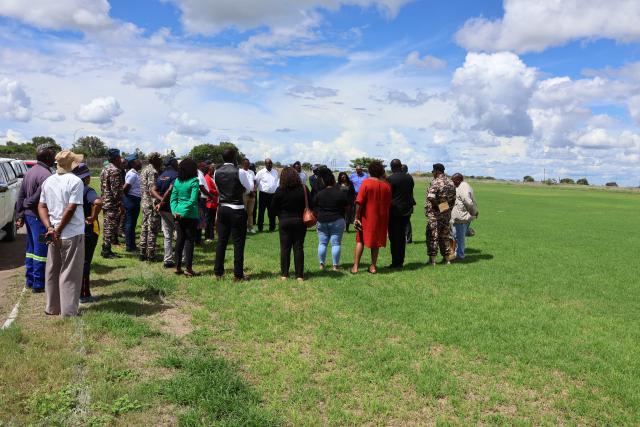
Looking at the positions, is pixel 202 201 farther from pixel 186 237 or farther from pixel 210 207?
pixel 186 237

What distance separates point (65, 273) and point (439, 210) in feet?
22.3

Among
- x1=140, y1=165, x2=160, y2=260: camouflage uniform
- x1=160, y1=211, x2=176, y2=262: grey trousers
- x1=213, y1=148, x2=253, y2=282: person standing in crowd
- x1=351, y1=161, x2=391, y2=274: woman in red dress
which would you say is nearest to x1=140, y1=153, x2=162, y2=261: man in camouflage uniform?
x1=140, y1=165, x2=160, y2=260: camouflage uniform

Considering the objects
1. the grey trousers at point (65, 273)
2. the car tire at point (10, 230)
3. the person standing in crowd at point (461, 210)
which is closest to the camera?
the grey trousers at point (65, 273)

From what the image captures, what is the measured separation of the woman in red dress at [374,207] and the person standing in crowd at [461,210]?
2270 millimetres

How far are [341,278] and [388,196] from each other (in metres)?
1.75

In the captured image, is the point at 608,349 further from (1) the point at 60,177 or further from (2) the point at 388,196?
(1) the point at 60,177

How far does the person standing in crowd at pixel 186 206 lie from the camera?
26.9 feet

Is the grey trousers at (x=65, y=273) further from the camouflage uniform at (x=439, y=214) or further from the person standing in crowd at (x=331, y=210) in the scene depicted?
the camouflage uniform at (x=439, y=214)

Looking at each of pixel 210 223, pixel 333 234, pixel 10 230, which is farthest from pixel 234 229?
pixel 10 230

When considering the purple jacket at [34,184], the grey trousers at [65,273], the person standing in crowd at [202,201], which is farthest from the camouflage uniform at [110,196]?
the grey trousers at [65,273]

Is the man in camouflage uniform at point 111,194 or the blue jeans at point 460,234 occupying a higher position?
the man in camouflage uniform at point 111,194

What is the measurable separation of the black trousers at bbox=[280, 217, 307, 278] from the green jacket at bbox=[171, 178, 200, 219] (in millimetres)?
1518

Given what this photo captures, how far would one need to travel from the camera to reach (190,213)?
8.23 m

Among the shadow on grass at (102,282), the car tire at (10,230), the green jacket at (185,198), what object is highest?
the green jacket at (185,198)
